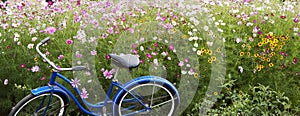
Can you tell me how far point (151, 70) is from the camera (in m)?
3.36

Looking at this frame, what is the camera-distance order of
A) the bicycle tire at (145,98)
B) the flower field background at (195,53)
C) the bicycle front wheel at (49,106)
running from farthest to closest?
the flower field background at (195,53)
the bicycle tire at (145,98)
the bicycle front wheel at (49,106)

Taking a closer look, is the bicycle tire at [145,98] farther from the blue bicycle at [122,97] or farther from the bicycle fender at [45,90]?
the bicycle fender at [45,90]

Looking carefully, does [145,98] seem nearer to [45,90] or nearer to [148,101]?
[148,101]

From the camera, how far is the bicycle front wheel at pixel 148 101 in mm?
2943

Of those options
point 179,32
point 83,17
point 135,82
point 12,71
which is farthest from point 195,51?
point 12,71

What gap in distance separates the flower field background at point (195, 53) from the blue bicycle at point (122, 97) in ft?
0.81

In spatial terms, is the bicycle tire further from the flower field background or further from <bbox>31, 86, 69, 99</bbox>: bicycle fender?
<bbox>31, 86, 69, 99</bbox>: bicycle fender

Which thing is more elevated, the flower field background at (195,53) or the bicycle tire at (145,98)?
the flower field background at (195,53)

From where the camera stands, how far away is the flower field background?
3.35 m

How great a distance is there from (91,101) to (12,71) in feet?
3.35

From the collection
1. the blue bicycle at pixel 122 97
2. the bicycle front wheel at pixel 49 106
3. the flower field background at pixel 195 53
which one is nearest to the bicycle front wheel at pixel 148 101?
the blue bicycle at pixel 122 97

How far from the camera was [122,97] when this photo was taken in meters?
2.91

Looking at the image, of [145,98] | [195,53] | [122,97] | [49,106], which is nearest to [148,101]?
[145,98]

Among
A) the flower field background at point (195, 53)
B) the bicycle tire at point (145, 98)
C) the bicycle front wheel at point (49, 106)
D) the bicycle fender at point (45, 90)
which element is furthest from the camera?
the flower field background at point (195, 53)
